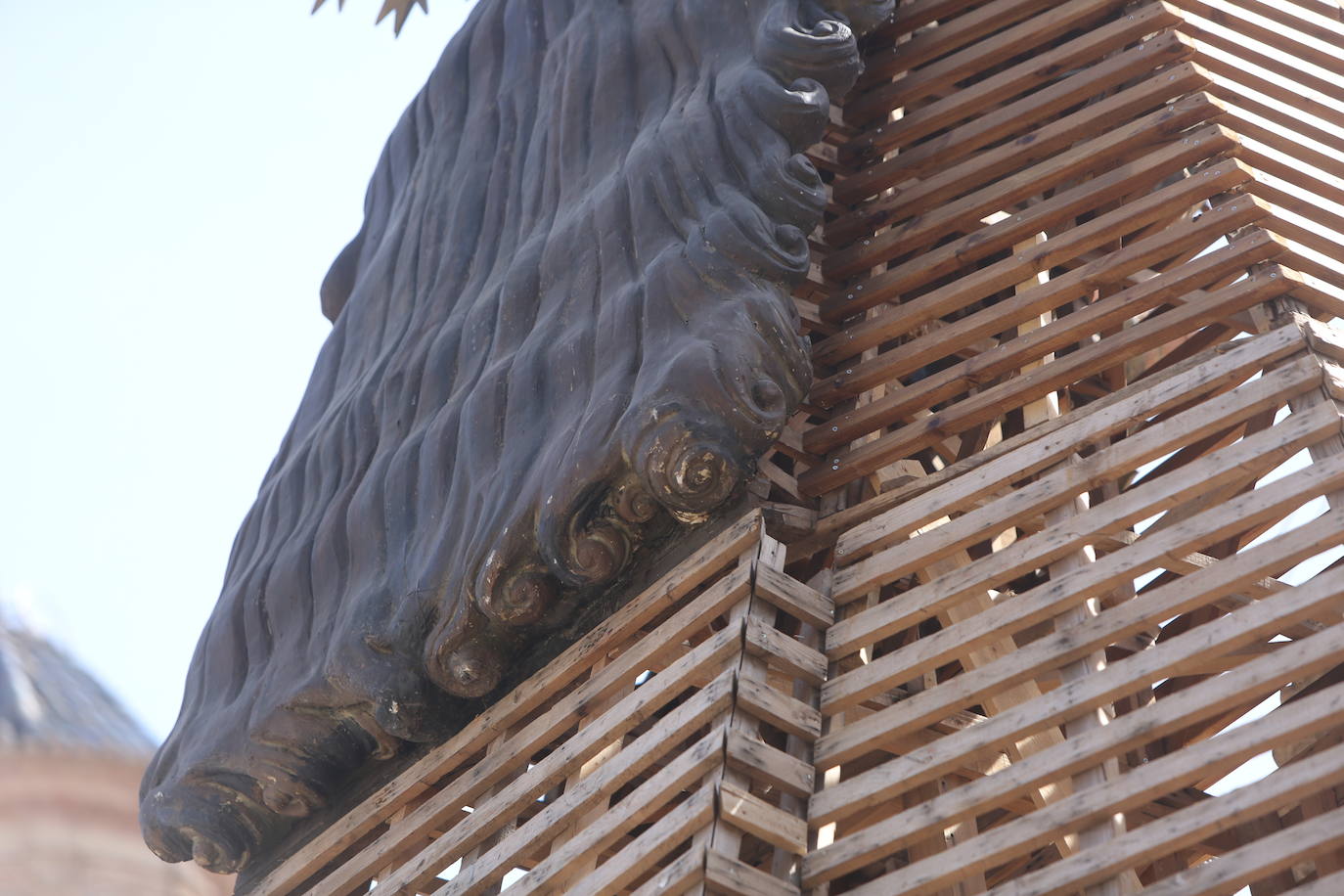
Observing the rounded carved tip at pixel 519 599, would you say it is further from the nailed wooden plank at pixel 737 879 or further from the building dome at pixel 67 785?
the building dome at pixel 67 785

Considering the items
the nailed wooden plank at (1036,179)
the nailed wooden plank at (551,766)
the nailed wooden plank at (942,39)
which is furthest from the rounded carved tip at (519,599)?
the nailed wooden plank at (942,39)

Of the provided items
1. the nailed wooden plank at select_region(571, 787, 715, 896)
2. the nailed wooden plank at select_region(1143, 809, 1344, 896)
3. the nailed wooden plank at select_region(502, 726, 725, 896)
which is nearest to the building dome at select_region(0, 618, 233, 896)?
the nailed wooden plank at select_region(502, 726, 725, 896)

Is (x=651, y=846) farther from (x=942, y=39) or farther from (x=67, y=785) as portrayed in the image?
(x=67, y=785)

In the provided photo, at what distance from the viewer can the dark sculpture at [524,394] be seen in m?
4.49

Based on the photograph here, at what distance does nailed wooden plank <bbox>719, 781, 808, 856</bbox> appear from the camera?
3.78 m

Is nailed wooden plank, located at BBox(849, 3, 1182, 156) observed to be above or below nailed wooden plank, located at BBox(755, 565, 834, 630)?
above

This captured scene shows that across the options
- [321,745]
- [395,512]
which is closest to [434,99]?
[395,512]

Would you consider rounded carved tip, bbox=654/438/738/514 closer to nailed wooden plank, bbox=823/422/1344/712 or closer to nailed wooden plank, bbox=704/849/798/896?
nailed wooden plank, bbox=823/422/1344/712

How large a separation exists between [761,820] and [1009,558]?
2.59 feet

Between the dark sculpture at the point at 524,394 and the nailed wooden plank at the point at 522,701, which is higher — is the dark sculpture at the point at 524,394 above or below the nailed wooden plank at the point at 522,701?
above

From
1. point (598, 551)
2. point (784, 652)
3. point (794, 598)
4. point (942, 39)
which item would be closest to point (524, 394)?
point (598, 551)

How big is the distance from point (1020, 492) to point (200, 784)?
8.47ft

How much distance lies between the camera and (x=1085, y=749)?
3539 mm

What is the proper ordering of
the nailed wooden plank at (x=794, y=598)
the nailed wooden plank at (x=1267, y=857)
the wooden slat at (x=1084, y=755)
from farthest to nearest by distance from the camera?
1. the nailed wooden plank at (x=794, y=598)
2. the wooden slat at (x=1084, y=755)
3. the nailed wooden plank at (x=1267, y=857)
